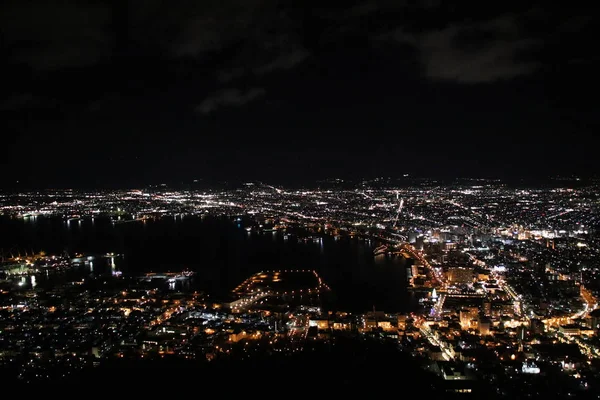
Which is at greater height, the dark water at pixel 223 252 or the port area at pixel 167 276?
the port area at pixel 167 276

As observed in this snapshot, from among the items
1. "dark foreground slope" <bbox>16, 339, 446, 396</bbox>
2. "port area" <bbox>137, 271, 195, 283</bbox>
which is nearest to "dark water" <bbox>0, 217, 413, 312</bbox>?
"port area" <bbox>137, 271, 195, 283</bbox>

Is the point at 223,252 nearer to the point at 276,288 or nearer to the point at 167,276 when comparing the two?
the point at 167,276

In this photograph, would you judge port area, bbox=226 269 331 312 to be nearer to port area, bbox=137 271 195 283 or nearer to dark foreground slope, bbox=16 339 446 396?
port area, bbox=137 271 195 283

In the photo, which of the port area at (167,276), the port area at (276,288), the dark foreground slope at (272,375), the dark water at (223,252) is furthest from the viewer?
the port area at (167,276)

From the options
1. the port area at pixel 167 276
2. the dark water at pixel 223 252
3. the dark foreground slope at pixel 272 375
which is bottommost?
the dark water at pixel 223 252

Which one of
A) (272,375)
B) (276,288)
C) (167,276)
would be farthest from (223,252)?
(272,375)

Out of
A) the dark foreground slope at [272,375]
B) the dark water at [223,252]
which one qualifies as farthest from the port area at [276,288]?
the dark foreground slope at [272,375]

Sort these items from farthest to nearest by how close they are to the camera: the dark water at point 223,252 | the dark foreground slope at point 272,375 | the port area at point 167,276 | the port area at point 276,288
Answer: the port area at point 167,276 < the dark water at point 223,252 < the port area at point 276,288 < the dark foreground slope at point 272,375

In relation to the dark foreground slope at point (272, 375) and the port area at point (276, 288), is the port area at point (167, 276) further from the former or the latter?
the dark foreground slope at point (272, 375)
